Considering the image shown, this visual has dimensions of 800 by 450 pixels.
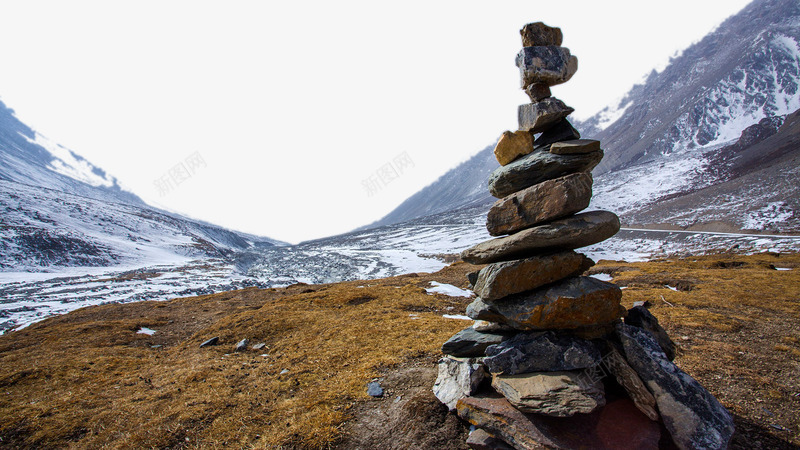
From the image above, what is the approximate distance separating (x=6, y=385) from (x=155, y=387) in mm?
6842

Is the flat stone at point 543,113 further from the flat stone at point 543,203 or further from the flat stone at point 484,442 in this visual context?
the flat stone at point 484,442

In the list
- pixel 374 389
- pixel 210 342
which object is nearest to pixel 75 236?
pixel 210 342

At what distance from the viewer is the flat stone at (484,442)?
26.7 feet

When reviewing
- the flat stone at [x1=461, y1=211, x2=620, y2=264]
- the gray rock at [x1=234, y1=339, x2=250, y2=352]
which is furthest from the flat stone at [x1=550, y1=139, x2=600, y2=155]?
the gray rock at [x1=234, y1=339, x2=250, y2=352]

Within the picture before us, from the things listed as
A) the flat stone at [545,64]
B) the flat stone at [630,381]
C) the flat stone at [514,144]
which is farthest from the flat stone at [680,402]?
the flat stone at [545,64]

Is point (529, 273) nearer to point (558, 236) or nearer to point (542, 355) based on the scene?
point (558, 236)

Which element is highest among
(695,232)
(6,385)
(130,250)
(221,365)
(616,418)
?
(130,250)

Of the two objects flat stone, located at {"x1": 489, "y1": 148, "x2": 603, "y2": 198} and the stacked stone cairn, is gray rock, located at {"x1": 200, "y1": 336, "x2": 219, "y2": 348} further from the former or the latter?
flat stone, located at {"x1": 489, "y1": 148, "x2": 603, "y2": 198}

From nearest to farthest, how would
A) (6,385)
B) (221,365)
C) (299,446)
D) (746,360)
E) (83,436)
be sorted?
(299,446) → (83,436) → (746,360) → (6,385) → (221,365)

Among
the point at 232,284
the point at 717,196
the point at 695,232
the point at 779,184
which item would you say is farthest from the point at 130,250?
the point at 779,184

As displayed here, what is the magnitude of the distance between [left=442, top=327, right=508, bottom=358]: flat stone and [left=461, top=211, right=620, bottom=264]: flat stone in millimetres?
2697

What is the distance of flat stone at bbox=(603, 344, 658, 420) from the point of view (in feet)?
26.2

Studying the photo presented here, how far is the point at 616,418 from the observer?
8.10 m

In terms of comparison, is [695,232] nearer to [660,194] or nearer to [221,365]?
[660,194]
